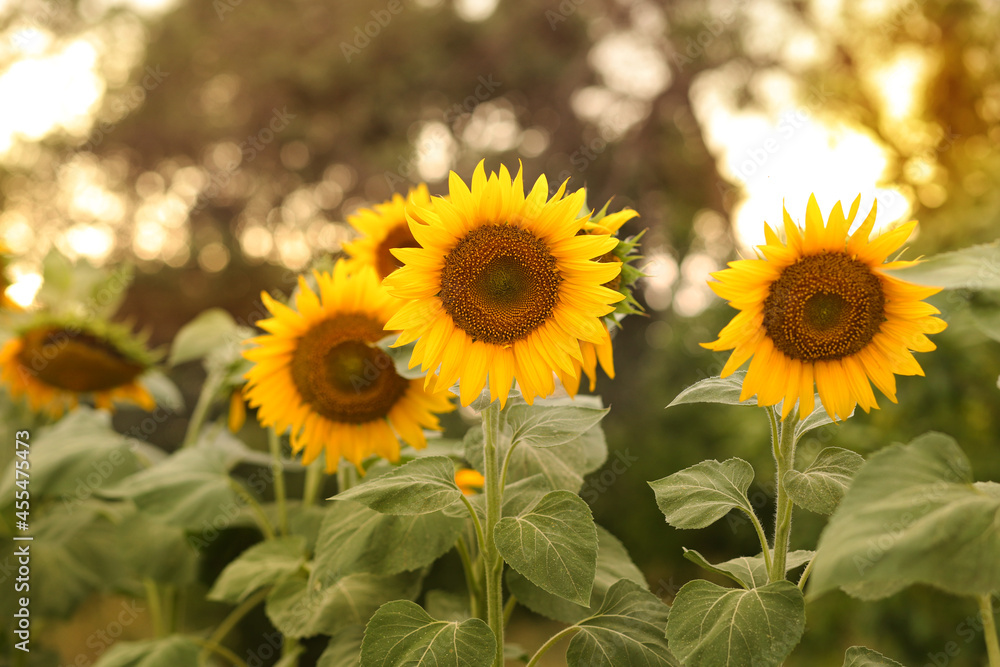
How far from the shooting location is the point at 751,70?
5809 mm

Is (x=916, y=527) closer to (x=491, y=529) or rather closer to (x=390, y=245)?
(x=491, y=529)

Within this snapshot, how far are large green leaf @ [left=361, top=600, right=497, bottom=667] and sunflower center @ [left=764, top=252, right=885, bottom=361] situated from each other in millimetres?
435

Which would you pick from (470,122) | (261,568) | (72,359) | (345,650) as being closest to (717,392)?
(345,650)

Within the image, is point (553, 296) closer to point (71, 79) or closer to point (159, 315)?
point (159, 315)

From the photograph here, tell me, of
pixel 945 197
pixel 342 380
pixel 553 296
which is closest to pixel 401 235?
pixel 342 380

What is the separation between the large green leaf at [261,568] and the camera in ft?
3.51

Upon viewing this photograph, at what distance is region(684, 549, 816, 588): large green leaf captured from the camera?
2.42ft

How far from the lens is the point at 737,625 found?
0.66 metres

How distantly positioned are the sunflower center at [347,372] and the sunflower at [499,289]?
28 cm

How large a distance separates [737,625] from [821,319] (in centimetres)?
31

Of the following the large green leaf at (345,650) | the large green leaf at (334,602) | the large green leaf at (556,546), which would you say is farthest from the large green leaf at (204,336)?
the large green leaf at (556,546)

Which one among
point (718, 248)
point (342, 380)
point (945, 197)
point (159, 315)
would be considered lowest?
point (342, 380)

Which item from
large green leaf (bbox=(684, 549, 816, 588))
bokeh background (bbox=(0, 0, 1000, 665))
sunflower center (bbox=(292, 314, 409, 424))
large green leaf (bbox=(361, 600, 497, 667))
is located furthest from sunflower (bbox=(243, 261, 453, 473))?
bokeh background (bbox=(0, 0, 1000, 665))

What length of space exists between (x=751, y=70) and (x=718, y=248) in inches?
58.8
